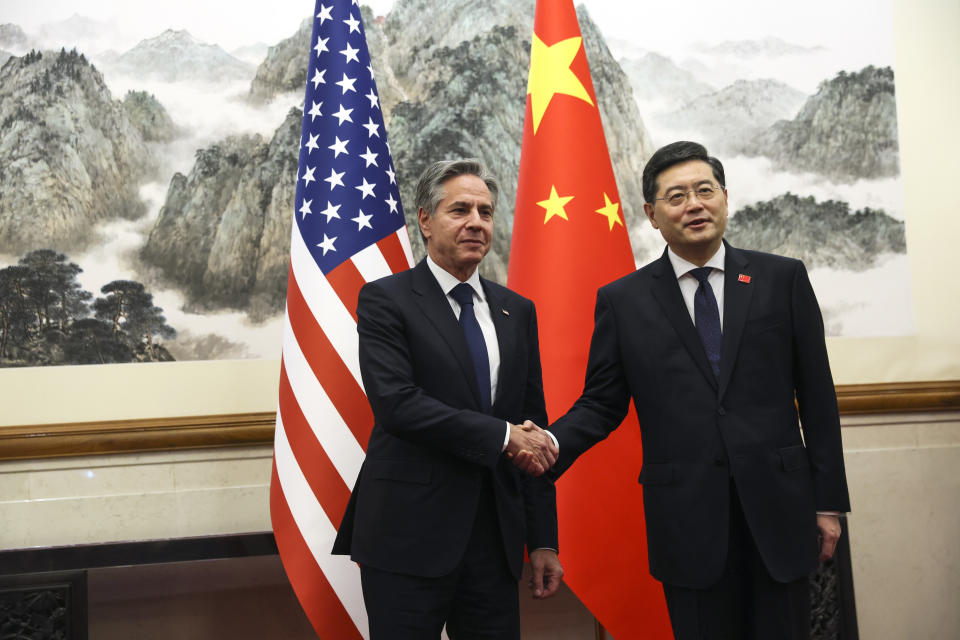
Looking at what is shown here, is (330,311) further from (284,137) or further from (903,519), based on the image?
(903,519)

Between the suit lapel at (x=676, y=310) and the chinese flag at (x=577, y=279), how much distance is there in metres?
0.71

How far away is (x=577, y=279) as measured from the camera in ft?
8.64

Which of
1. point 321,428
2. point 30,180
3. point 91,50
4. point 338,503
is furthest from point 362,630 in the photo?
point 91,50

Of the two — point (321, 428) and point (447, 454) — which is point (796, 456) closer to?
point (447, 454)

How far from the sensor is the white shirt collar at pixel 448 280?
6.38ft

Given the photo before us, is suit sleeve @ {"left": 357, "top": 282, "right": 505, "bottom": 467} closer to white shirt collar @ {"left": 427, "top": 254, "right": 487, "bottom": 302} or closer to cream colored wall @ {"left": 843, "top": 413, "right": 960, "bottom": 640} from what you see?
white shirt collar @ {"left": 427, "top": 254, "right": 487, "bottom": 302}

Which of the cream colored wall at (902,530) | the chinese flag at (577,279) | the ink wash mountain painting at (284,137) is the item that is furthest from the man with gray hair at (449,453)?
the cream colored wall at (902,530)

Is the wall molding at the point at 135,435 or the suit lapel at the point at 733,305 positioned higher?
the suit lapel at the point at 733,305

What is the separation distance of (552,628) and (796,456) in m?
1.95

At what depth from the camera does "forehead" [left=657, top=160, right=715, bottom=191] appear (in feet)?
6.18

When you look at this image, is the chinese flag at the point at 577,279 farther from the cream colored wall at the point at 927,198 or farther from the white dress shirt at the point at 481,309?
the cream colored wall at the point at 927,198

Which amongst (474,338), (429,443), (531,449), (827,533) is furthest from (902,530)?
(429,443)

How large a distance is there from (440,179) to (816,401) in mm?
1077

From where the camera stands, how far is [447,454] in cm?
179
